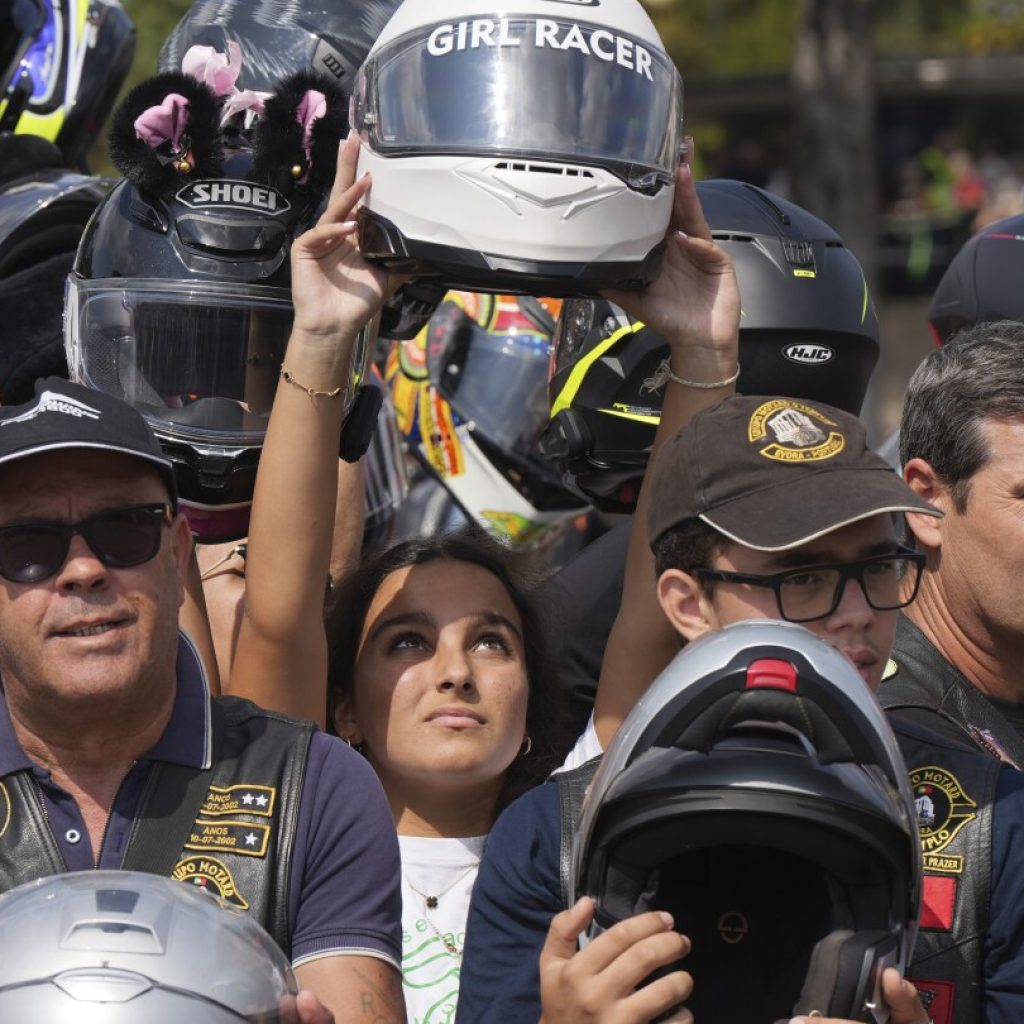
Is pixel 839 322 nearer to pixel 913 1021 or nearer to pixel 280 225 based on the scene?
pixel 280 225

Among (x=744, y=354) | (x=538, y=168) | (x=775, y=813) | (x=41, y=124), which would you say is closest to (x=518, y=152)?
(x=538, y=168)

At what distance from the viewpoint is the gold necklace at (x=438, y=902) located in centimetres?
375

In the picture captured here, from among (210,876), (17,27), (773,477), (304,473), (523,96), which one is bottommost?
(210,876)

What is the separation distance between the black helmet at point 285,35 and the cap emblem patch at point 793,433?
237 centimetres

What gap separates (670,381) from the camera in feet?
12.6

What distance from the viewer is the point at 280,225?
4.50 m

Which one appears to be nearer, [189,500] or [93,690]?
[93,690]

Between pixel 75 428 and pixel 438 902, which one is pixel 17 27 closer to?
pixel 75 428

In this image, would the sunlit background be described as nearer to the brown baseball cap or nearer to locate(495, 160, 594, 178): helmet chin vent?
locate(495, 160, 594, 178): helmet chin vent

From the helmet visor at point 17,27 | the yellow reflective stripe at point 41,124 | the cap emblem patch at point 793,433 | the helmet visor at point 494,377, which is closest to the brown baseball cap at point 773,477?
the cap emblem patch at point 793,433

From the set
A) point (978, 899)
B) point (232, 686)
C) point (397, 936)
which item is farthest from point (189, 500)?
point (978, 899)

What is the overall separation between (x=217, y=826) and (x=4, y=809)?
34 centimetres

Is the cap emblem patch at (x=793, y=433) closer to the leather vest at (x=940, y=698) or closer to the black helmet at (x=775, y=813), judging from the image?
the black helmet at (x=775, y=813)

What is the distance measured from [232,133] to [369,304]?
0.93 metres
